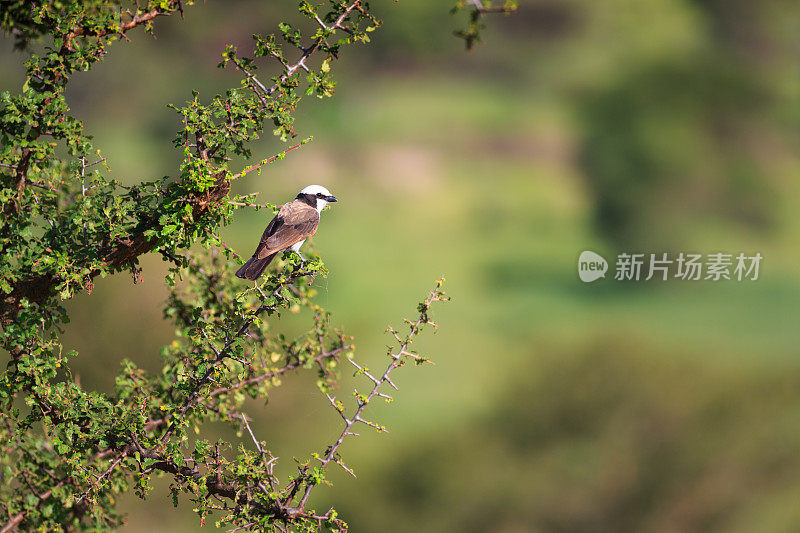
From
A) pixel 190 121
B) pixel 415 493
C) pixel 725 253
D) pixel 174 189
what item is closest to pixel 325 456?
pixel 174 189

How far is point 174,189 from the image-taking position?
4.12 m

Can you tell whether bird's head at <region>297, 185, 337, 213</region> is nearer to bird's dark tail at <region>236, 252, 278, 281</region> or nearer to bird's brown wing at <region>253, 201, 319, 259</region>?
bird's brown wing at <region>253, 201, 319, 259</region>

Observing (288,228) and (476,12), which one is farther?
(288,228)

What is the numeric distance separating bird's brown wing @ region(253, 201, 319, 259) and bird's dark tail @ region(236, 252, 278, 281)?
0.04 metres

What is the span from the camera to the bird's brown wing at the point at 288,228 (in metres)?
4.57

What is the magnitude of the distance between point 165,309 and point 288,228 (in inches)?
34.8

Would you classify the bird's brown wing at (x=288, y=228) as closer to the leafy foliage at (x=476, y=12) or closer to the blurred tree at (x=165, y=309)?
the blurred tree at (x=165, y=309)

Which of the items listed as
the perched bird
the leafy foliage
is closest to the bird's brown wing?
the perched bird

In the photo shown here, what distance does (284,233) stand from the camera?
15.1ft

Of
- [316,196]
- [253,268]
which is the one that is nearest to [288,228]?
[253,268]

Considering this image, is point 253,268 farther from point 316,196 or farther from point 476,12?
point 476,12

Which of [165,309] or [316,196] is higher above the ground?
[316,196]

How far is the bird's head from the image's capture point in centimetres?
504

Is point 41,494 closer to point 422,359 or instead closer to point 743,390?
point 422,359
